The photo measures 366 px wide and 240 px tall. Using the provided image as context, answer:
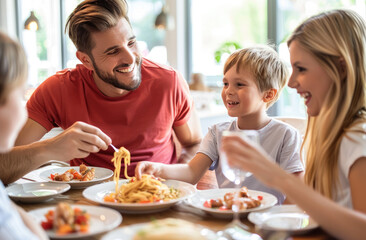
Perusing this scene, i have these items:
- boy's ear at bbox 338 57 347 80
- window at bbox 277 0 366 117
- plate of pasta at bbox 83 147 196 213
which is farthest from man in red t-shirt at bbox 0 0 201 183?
window at bbox 277 0 366 117

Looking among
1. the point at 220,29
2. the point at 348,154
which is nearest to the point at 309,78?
the point at 348,154

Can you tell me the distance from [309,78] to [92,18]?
1.25 m

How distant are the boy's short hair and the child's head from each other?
1124mm

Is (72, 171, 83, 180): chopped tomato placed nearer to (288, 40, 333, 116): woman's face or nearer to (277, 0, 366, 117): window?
(288, 40, 333, 116): woman's face

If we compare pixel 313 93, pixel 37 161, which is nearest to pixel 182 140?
pixel 37 161

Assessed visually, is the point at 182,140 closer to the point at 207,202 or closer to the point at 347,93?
the point at 207,202

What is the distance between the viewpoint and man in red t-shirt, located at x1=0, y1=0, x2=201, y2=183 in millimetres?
2326

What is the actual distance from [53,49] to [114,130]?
503 centimetres

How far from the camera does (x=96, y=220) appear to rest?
53.2 inches

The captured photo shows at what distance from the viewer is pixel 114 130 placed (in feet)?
7.66

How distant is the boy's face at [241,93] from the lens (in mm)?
2025

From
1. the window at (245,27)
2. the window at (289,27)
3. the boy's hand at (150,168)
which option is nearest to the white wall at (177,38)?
the window at (245,27)

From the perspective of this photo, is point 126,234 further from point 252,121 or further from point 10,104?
point 252,121

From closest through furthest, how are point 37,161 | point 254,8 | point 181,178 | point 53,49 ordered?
point 37,161 < point 181,178 < point 254,8 < point 53,49
